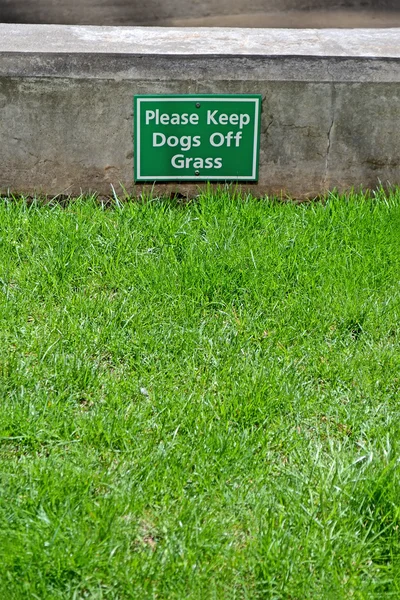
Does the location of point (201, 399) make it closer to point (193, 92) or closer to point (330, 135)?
point (193, 92)

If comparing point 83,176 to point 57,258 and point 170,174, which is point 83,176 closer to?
point 170,174

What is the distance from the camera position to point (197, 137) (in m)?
4.17

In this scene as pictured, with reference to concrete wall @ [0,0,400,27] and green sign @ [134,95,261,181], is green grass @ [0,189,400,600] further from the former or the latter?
concrete wall @ [0,0,400,27]

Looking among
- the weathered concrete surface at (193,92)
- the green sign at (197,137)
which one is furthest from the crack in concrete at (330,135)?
the green sign at (197,137)

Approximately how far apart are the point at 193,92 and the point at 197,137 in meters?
0.22

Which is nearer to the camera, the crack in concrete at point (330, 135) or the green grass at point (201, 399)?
the green grass at point (201, 399)

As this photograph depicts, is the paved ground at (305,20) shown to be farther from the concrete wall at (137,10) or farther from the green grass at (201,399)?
the green grass at (201,399)

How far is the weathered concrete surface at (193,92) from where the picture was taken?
13.3 feet

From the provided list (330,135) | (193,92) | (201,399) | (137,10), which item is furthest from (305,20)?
(201,399)

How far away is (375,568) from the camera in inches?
87.6

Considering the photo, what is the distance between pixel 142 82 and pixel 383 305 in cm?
164

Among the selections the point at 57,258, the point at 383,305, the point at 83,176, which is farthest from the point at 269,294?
the point at 83,176

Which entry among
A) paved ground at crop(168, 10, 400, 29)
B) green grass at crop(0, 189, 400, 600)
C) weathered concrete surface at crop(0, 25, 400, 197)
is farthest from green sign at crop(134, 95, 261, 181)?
paved ground at crop(168, 10, 400, 29)

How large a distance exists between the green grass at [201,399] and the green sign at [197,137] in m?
0.16
